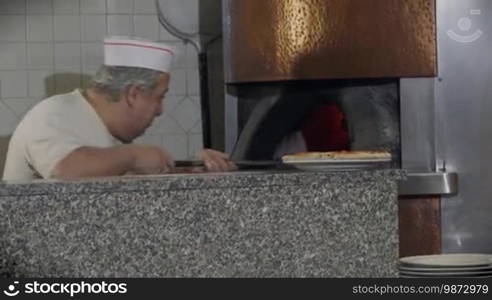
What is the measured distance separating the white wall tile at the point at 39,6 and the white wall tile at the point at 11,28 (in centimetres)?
4

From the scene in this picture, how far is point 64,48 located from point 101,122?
0.97 metres

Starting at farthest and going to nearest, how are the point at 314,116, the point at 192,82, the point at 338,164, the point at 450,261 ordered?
the point at 192,82
the point at 314,116
the point at 450,261
the point at 338,164

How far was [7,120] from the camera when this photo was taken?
12.1 ft

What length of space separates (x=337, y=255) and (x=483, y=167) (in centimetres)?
170

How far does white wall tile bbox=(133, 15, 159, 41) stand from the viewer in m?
3.73

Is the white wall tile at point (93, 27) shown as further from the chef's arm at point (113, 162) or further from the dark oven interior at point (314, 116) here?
the chef's arm at point (113, 162)

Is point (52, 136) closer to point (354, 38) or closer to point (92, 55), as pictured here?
point (354, 38)

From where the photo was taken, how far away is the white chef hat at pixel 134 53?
281cm

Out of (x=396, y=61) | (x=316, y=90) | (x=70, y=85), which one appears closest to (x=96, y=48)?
(x=70, y=85)

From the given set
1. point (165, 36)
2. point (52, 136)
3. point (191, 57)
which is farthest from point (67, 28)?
point (52, 136)

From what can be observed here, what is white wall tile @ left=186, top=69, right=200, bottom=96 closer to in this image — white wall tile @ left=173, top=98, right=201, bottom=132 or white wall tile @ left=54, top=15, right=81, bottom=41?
white wall tile @ left=173, top=98, right=201, bottom=132

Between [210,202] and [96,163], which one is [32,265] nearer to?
[210,202]

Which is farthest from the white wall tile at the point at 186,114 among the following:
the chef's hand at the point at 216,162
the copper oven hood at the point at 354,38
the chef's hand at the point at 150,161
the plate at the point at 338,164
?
the plate at the point at 338,164

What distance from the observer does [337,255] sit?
4.67 feet
